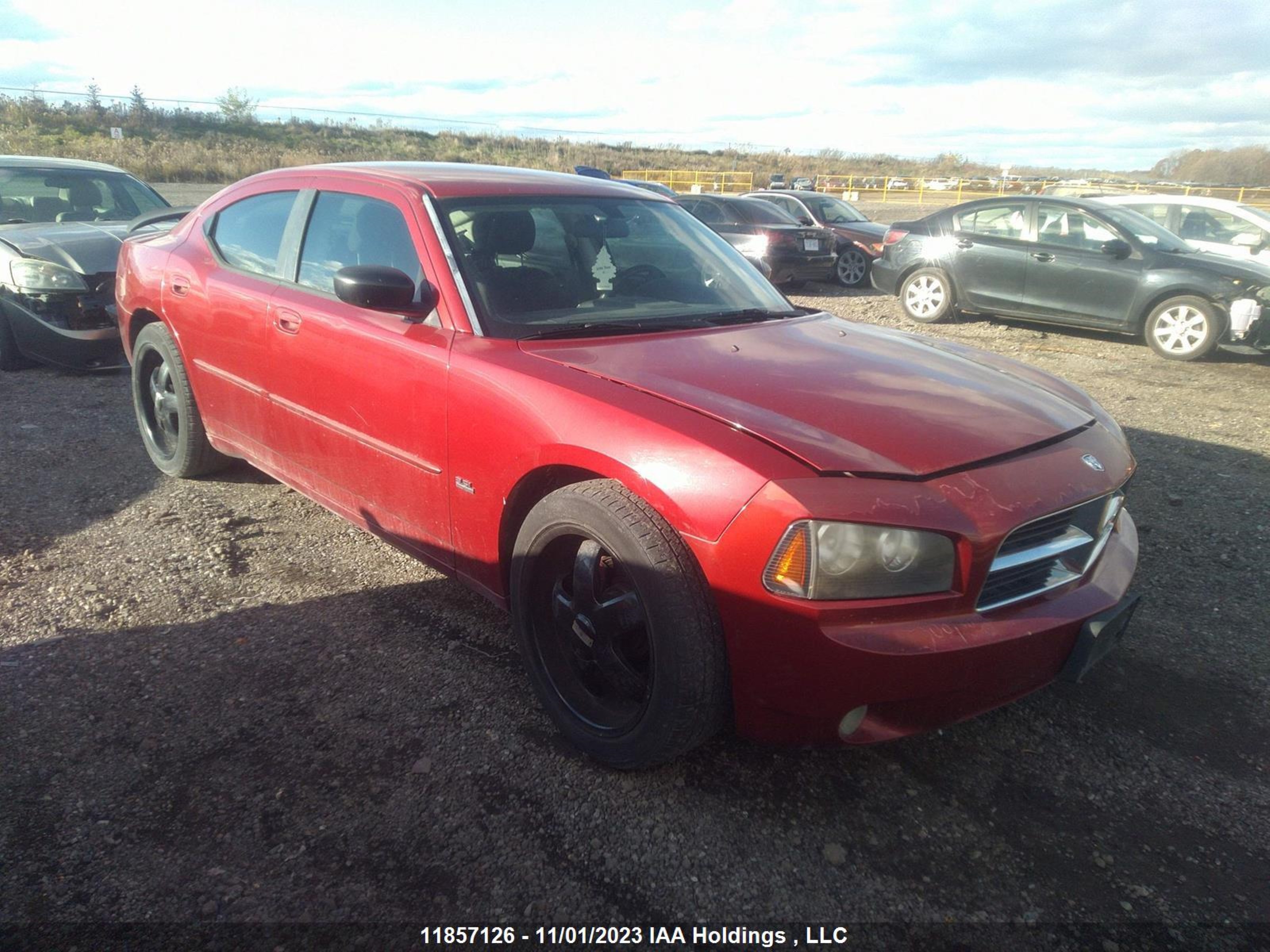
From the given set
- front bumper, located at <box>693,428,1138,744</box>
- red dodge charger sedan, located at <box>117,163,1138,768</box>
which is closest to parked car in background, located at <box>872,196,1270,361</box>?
red dodge charger sedan, located at <box>117,163,1138,768</box>

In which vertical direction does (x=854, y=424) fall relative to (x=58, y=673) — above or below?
above

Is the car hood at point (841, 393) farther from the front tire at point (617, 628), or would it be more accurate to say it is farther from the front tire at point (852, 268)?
the front tire at point (852, 268)

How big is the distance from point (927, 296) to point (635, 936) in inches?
375

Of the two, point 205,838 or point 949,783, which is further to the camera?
point 949,783

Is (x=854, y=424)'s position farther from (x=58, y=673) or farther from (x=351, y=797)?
(x=58, y=673)

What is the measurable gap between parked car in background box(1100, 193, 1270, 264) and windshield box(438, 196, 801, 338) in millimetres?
7925

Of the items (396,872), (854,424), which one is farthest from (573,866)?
(854,424)

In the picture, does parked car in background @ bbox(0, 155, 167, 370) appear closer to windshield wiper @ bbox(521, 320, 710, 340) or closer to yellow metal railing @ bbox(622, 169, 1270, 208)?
windshield wiper @ bbox(521, 320, 710, 340)

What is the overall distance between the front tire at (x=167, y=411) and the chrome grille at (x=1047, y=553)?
377 cm

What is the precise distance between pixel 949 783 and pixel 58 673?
287cm

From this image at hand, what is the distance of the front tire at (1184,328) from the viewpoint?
8.26m

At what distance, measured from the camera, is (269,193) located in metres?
3.93

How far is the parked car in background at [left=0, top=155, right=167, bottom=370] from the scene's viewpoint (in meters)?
6.44

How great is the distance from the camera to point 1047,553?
2.29m
